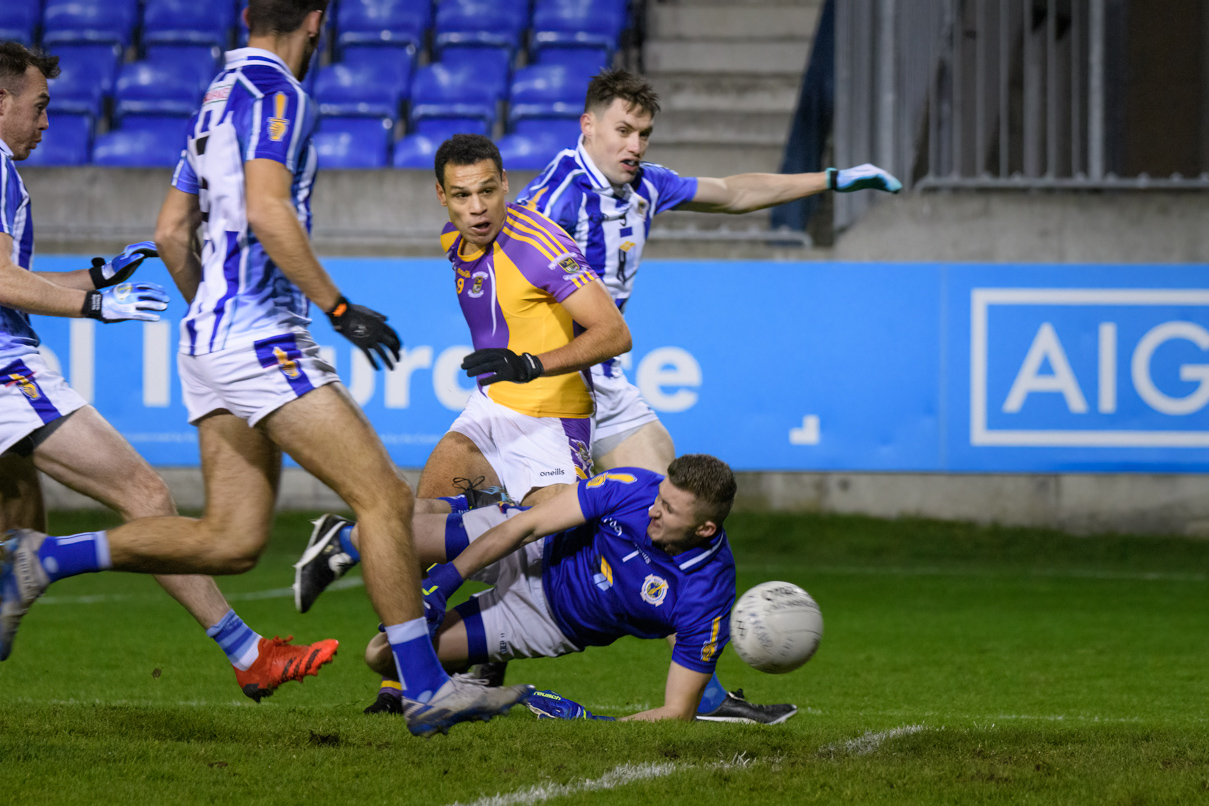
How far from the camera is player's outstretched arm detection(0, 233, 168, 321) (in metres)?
4.10

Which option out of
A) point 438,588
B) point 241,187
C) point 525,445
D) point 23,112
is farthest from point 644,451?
point 23,112

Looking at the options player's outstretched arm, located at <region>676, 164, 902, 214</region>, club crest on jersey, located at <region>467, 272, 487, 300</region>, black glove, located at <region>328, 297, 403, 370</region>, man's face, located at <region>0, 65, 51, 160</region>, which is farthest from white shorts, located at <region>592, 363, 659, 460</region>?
man's face, located at <region>0, 65, 51, 160</region>

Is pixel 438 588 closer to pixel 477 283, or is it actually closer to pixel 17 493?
pixel 477 283

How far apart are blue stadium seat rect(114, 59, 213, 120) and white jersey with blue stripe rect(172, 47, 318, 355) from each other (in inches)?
393

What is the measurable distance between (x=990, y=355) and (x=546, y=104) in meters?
5.54

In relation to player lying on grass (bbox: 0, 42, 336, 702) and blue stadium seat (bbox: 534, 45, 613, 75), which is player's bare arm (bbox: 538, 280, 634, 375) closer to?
player lying on grass (bbox: 0, 42, 336, 702)

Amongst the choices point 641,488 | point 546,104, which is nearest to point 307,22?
point 641,488

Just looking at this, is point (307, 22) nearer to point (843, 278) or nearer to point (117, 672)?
point (117, 672)

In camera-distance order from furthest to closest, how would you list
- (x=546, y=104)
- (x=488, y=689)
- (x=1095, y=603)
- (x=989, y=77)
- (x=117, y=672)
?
(x=989, y=77) → (x=546, y=104) → (x=1095, y=603) → (x=117, y=672) → (x=488, y=689)

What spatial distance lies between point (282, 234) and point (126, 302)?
91 centimetres

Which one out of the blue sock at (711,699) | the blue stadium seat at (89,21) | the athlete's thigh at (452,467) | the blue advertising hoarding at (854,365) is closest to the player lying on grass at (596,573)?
the athlete's thigh at (452,467)

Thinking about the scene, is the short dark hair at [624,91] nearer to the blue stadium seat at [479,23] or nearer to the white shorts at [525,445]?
the white shorts at [525,445]

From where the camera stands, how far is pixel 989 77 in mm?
13953

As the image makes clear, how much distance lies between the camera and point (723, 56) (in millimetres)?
14016
